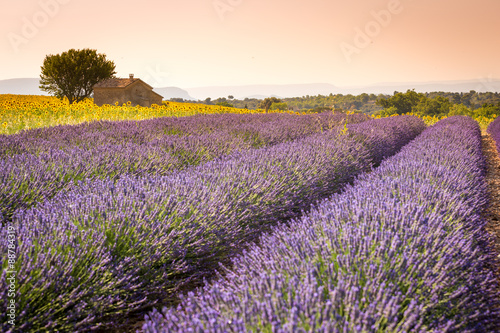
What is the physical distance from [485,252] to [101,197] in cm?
246

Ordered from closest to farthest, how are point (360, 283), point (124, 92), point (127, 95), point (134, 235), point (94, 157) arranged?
point (360, 283) → point (134, 235) → point (94, 157) → point (124, 92) → point (127, 95)

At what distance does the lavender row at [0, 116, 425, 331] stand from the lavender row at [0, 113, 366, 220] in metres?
0.34

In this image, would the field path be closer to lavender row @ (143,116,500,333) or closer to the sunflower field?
lavender row @ (143,116,500,333)

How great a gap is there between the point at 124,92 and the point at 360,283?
24730 millimetres

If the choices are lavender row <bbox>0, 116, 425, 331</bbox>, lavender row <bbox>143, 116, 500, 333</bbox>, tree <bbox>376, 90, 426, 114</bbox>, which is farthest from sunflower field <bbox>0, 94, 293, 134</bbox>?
tree <bbox>376, 90, 426, 114</bbox>

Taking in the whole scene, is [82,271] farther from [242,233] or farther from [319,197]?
[319,197]

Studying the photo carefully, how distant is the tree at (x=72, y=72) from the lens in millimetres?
18812

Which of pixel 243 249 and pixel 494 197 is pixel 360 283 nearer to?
pixel 243 249

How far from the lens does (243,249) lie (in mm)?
2268

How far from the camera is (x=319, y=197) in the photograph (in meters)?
3.88

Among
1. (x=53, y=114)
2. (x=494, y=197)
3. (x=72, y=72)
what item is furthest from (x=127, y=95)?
(x=494, y=197)

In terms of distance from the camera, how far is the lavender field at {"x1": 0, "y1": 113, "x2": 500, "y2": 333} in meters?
1.29

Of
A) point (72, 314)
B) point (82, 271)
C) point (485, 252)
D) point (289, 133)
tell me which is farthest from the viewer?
point (289, 133)

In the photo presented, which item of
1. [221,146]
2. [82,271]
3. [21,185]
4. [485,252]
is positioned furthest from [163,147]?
[485,252]
